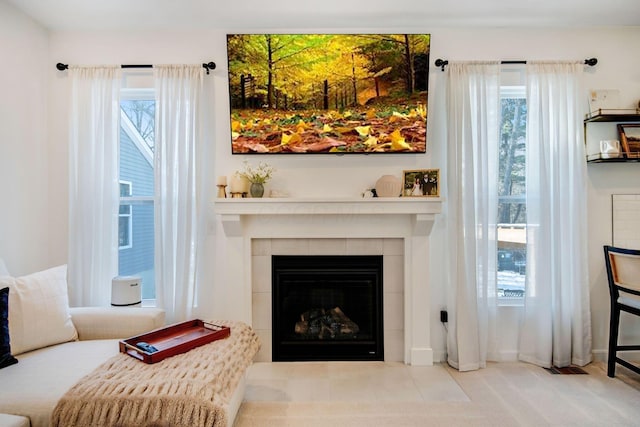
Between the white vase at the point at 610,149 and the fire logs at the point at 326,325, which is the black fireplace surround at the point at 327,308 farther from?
the white vase at the point at 610,149

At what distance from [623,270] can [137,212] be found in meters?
3.72

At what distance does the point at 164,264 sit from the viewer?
2559 millimetres

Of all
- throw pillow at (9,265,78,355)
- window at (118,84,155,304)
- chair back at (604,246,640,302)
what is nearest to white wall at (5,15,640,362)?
chair back at (604,246,640,302)

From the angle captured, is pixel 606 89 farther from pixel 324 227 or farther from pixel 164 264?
pixel 164 264

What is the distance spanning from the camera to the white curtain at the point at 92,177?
2582 millimetres

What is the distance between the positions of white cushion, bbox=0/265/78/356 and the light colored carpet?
114cm

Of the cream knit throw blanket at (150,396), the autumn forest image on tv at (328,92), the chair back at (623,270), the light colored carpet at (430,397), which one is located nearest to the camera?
the cream knit throw blanket at (150,396)

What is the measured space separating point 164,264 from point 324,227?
126 cm

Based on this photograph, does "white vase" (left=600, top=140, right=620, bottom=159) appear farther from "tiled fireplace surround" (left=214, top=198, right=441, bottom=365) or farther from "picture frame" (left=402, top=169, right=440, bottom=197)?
"tiled fireplace surround" (left=214, top=198, right=441, bottom=365)

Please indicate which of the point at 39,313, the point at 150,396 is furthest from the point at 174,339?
the point at 39,313

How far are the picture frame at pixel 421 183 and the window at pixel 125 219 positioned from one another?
2.26 m

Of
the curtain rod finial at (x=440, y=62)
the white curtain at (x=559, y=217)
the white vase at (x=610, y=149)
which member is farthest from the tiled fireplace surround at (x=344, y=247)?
the white vase at (x=610, y=149)

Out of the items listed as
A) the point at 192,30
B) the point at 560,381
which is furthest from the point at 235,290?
the point at 560,381

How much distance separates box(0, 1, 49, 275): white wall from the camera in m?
2.33
